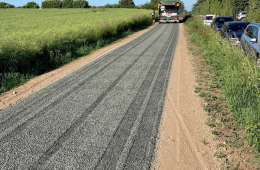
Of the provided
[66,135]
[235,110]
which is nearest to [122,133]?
[66,135]

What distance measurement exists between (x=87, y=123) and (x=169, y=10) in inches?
1196

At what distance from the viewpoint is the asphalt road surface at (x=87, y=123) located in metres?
3.37

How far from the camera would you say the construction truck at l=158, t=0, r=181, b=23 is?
30.4 meters

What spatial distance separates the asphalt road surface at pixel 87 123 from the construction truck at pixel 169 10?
26.0 meters

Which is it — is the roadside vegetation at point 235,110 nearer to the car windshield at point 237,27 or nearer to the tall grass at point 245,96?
the tall grass at point 245,96

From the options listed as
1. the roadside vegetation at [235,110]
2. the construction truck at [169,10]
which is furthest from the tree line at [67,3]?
the roadside vegetation at [235,110]

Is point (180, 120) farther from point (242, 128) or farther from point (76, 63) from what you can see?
point (76, 63)

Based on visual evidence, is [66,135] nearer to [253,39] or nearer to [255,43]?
[253,39]

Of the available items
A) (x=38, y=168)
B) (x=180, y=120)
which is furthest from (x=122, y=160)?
(x=180, y=120)

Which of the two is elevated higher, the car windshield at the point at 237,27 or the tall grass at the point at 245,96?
the car windshield at the point at 237,27

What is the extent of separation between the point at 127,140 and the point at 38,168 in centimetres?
151

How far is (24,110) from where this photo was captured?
5.04m

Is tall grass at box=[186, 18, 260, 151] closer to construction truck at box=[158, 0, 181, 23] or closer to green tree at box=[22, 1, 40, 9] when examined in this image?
construction truck at box=[158, 0, 181, 23]

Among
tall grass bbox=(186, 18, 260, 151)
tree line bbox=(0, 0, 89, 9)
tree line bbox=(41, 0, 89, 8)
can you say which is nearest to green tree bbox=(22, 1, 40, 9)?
tree line bbox=(0, 0, 89, 9)
